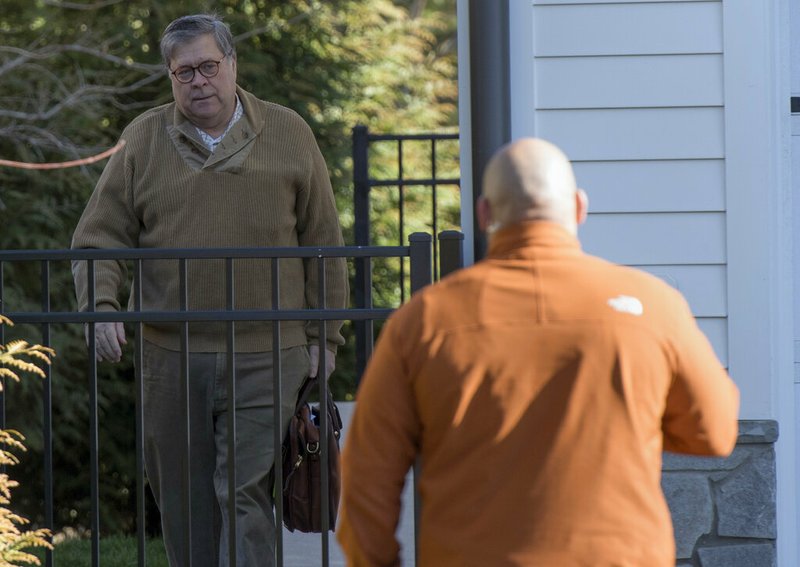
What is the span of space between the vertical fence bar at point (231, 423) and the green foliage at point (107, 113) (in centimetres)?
288

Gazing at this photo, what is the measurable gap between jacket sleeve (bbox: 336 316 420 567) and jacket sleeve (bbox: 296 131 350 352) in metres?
1.95

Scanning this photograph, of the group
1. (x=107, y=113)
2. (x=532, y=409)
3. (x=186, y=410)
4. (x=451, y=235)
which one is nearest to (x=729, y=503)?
(x=451, y=235)

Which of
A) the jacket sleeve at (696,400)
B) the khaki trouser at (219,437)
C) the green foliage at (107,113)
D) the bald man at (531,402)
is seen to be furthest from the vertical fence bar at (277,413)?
the green foliage at (107,113)

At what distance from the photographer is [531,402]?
238 cm

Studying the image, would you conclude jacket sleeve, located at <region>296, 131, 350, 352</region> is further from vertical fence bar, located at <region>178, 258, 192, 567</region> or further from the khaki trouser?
vertical fence bar, located at <region>178, 258, 192, 567</region>

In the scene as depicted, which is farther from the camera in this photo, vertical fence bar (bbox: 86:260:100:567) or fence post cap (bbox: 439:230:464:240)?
vertical fence bar (bbox: 86:260:100:567)

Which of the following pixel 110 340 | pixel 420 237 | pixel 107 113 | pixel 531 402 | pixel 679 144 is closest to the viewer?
pixel 531 402

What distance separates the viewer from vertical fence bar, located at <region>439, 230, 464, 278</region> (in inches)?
151

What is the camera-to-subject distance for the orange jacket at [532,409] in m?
2.38

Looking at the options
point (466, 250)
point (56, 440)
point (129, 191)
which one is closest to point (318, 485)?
point (466, 250)

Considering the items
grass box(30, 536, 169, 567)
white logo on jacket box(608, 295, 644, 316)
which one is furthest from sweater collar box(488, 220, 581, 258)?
grass box(30, 536, 169, 567)

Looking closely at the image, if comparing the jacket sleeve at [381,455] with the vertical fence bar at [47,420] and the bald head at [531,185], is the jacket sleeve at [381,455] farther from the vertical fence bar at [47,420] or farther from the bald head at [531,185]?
the vertical fence bar at [47,420]

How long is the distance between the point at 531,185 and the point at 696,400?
47 cm

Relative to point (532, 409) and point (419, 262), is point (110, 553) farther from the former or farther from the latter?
point (532, 409)
